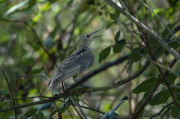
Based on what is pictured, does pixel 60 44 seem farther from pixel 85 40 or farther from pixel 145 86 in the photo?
pixel 145 86

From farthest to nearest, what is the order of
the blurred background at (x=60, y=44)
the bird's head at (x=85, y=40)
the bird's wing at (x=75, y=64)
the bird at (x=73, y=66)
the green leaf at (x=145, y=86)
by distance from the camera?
the bird's head at (x=85, y=40) < the blurred background at (x=60, y=44) < the bird's wing at (x=75, y=64) < the bird at (x=73, y=66) < the green leaf at (x=145, y=86)

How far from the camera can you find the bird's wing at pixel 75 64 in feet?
13.0

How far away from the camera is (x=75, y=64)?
172 inches

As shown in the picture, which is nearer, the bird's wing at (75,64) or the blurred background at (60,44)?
the bird's wing at (75,64)

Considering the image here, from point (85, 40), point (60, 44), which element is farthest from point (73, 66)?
point (60, 44)

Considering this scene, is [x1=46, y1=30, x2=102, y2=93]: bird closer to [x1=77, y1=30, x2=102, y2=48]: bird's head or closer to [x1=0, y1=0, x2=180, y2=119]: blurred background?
[x1=77, y1=30, x2=102, y2=48]: bird's head

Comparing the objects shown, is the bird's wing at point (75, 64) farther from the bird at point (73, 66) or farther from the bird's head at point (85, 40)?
the bird's head at point (85, 40)

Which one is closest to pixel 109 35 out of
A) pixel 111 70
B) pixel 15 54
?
pixel 111 70

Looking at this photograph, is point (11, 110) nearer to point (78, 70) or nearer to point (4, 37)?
point (78, 70)

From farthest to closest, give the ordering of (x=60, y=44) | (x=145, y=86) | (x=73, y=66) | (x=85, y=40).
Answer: (x=60, y=44)
(x=85, y=40)
(x=73, y=66)
(x=145, y=86)

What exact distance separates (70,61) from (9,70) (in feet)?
8.01

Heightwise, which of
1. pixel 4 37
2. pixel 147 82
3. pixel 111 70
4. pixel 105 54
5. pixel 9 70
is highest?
pixel 4 37

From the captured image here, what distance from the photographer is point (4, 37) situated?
6477mm

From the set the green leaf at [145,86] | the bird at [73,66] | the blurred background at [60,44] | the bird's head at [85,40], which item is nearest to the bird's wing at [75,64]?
the bird at [73,66]
